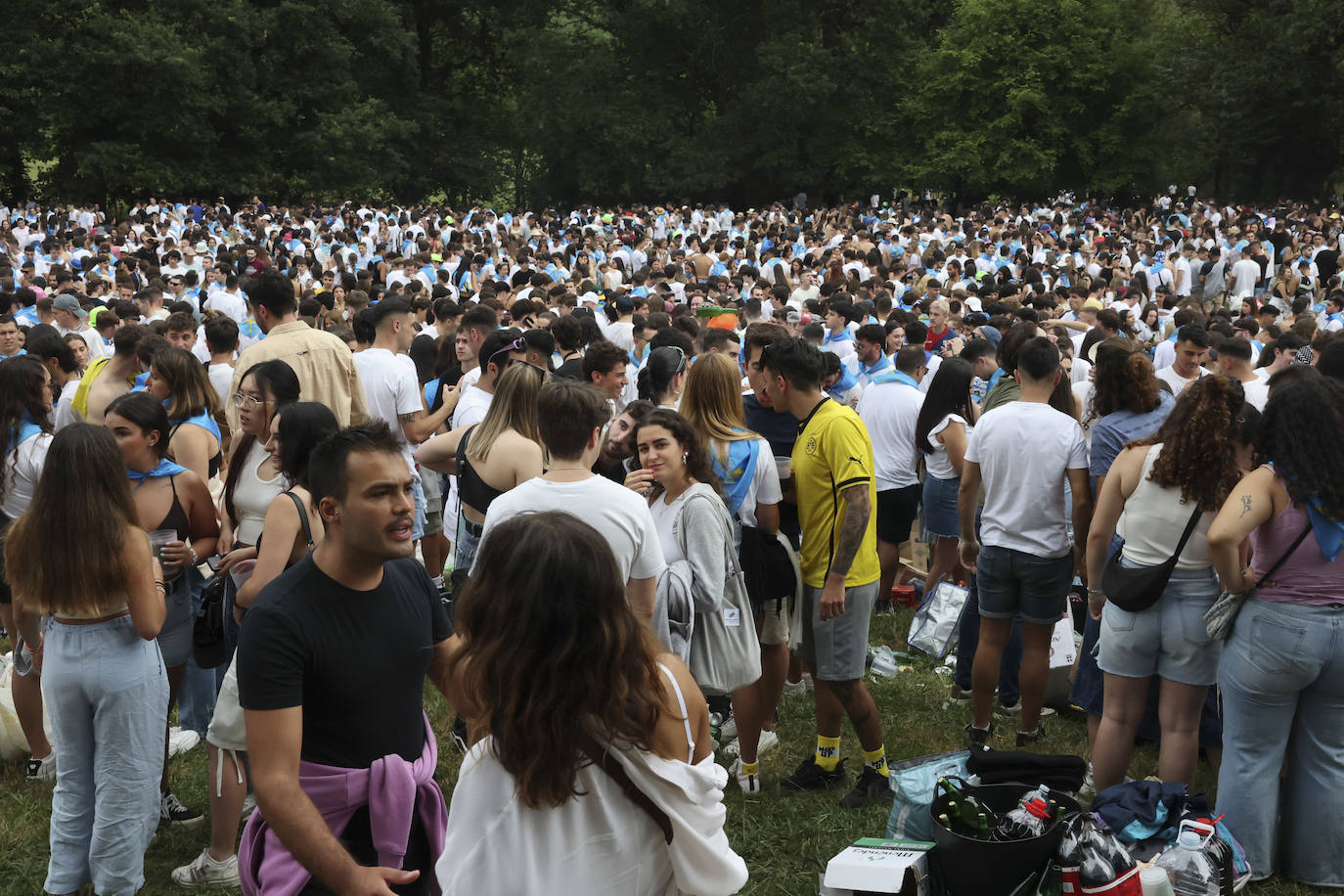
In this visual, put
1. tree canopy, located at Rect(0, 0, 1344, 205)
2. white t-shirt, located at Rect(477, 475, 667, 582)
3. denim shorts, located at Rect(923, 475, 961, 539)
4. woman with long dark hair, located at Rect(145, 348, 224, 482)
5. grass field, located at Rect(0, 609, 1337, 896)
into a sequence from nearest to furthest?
white t-shirt, located at Rect(477, 475, 667, 582)
grass field, located at Rect(0, 609, 1337, 896)
woman with long dark hair, located at Rect(145, 348, 224, 482)
denim shorts, located at Rect(923, 475, 961, 539)
tree canopy, located at Rect(0, 0, 1344, 205)

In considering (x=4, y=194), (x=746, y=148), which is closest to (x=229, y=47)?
(x=4, y=194)

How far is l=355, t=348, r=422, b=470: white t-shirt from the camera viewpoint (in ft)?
23.2

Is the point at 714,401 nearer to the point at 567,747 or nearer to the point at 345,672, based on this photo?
the point at 345,672

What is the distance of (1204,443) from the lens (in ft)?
14.3

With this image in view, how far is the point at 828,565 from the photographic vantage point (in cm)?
491

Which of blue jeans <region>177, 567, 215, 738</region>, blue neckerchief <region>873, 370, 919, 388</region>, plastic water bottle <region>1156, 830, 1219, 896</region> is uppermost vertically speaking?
blue neckerchief <region>873, 370, 919, 388</region>

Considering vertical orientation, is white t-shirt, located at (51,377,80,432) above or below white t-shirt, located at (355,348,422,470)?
below

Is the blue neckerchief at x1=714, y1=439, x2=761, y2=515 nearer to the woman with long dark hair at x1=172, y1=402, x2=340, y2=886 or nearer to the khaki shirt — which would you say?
the woman with long dark hair at x1=172, y1=402, x2=340, y2=886

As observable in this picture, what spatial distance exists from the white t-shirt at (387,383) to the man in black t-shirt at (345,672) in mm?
4311

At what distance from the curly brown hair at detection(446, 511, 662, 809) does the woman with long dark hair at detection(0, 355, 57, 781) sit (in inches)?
150

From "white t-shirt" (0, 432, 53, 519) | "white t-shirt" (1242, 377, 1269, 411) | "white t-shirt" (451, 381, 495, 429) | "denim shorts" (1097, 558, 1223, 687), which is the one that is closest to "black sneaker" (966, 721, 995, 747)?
"denim shorts" (1097, 558, 1223, 687)

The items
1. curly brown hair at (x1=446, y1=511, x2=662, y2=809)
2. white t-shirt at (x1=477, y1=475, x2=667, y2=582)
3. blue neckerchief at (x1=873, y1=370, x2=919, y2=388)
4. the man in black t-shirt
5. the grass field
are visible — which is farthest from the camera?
blue neckerchief at (x1=873, y1=370, x2=919, y2=388)

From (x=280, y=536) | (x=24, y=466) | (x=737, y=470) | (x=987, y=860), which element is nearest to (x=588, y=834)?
(x=280, y=536)

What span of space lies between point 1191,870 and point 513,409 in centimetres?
286
